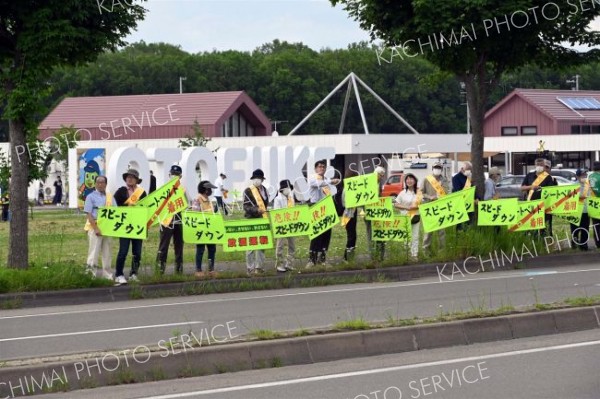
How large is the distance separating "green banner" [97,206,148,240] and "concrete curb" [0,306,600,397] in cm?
806

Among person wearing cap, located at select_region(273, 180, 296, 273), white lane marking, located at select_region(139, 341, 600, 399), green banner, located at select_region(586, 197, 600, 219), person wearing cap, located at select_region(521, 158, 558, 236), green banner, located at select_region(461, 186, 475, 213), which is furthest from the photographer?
person wearing cap, located at select_region(521, 158, 558, 236)

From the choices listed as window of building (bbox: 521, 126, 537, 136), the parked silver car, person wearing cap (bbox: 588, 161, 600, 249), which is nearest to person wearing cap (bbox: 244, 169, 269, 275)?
person wearing cap (bbox: 588, 161, 600, 249)

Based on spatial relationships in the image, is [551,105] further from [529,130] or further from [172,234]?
[172,234]

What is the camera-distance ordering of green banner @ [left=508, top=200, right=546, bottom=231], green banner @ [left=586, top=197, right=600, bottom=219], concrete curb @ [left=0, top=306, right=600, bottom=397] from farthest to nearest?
green banner @ [left=586, top=197, right=600, bottom=219], green banner @ [left=508, top=200, right=546, bottom=231], concrete curb @ [left=0, top=306, right=600, bottom=397]

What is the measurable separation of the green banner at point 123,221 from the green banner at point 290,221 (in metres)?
2.59

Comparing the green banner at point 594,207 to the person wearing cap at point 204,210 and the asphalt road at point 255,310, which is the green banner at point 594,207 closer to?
the asphalt road at point 255,310

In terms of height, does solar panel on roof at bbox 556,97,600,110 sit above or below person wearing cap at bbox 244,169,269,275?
above

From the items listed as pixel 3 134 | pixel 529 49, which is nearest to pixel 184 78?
pixel 3 134

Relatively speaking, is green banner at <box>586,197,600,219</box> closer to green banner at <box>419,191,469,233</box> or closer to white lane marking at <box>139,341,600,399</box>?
green banner at <box>419,191,469,233</box>

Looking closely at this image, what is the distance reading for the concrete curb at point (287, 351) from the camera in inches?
402

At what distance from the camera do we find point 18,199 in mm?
19016

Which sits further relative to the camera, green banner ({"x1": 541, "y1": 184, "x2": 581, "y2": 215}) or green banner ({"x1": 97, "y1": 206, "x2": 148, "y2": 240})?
green banner ({"x1": 541, "y1": 184, "x2": 581, "y2": 215})

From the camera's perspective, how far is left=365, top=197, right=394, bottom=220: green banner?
22000mm

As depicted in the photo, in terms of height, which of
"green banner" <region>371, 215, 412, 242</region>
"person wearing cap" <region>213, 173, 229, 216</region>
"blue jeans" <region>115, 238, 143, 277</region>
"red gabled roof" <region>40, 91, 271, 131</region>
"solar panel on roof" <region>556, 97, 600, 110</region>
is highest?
"solar panel on roof" <region>556, 97, 600, 110</region>
